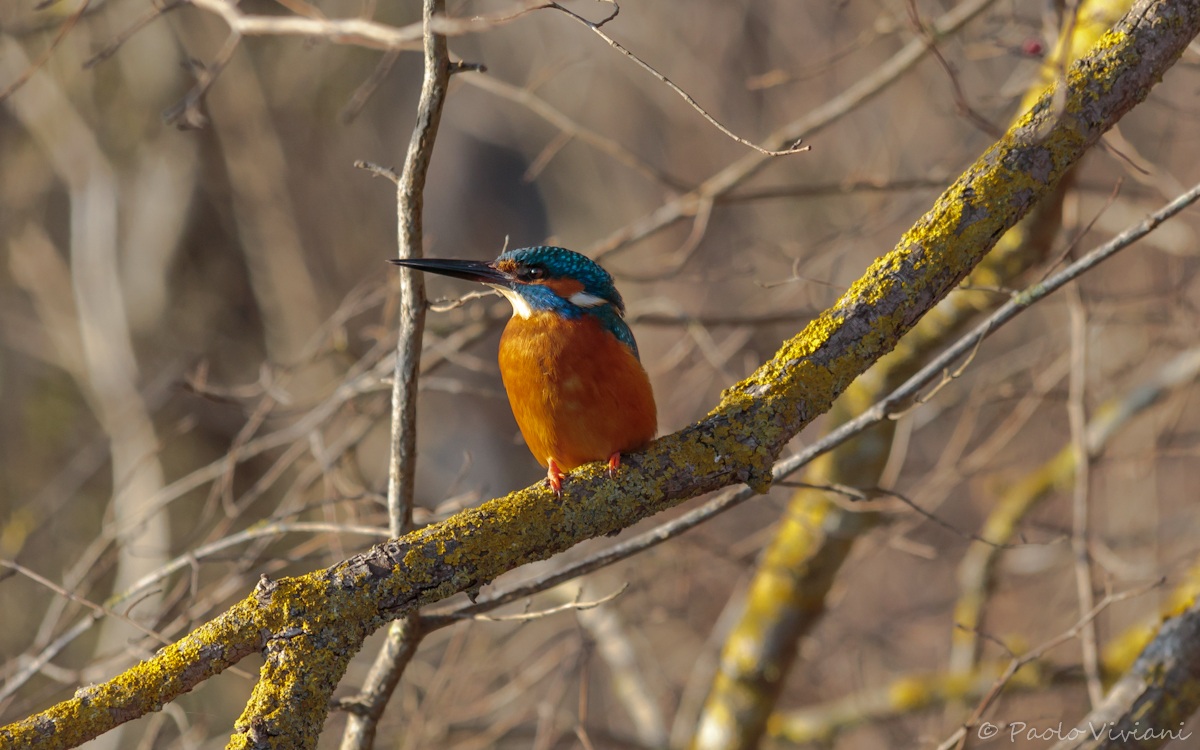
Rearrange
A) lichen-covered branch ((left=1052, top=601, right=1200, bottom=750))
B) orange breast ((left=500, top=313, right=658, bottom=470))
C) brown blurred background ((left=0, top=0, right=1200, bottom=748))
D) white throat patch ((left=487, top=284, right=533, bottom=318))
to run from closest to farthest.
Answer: orange breast ((left=500, top=313, right=658, bottom=470)), lichen-covered branch ((left=1052, top=601, right=1200, bottom=750)), white throat patch ((left=487, top=284, right=533, bottom=318)), brown blurred background ((left=0, top=0, right=1200, bottom=748))

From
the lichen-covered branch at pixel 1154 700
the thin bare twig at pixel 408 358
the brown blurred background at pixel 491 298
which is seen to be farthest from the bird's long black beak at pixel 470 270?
the lichen-covered branch at pixel 1154 700

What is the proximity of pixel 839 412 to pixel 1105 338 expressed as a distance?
10.2ft

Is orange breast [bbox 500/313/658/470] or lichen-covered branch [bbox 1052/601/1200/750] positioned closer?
orange breast [bbox 500/313/658/470]

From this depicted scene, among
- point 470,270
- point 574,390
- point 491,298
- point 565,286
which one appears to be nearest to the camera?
point 574,390

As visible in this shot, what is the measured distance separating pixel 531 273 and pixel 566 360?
17.5 inches

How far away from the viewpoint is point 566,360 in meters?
3.05

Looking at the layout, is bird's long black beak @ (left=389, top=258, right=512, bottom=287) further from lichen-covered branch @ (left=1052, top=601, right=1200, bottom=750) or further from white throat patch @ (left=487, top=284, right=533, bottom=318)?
lichen-covered branch @ (left=1052, top=601, right=1200, bottom=750)

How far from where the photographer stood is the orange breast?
284 cm

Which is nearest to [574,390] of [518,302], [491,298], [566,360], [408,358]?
[566,360]

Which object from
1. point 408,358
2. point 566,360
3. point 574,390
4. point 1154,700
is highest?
point 566,360

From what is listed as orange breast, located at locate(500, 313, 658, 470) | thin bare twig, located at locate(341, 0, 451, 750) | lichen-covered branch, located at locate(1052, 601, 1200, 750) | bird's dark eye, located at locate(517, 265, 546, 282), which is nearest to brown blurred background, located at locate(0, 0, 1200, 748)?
lichen-covered branch, located at locate(1052, 601, 1200, 750)

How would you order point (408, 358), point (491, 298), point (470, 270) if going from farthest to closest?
point (491, 298), point (470, 270), point (408, 358)

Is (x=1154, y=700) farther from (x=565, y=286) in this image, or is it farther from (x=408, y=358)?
(x=408, y=358)

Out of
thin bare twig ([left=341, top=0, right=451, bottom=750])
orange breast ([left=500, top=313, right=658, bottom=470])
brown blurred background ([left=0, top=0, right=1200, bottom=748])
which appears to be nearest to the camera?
thin bare twig ([left=341, top=0, right=451, bottom=750])
